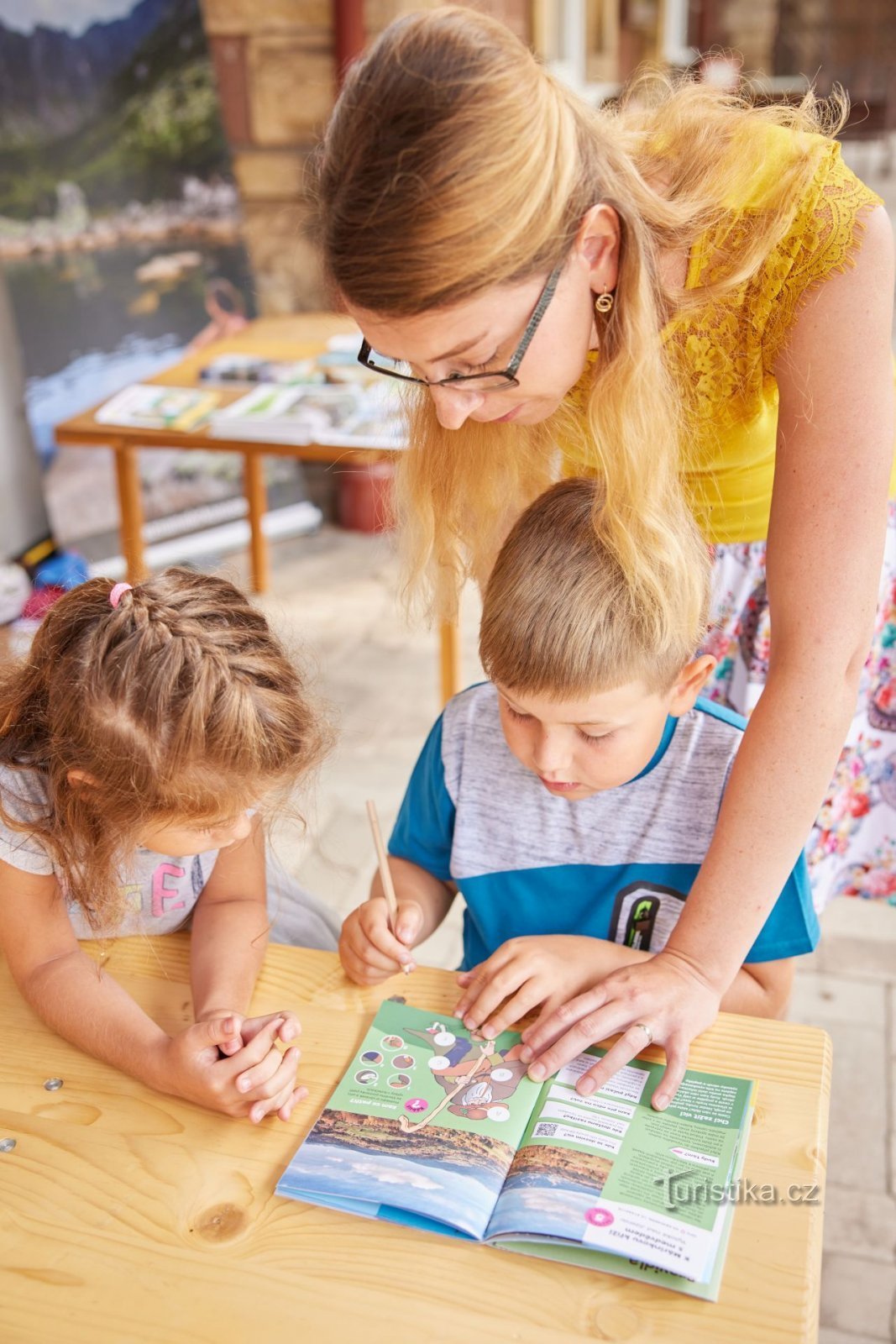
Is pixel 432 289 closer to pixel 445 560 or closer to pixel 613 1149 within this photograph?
pixel 445 560

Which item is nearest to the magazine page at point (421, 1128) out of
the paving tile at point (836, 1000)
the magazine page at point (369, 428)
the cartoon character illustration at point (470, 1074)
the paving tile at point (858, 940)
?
the cartoon character illustration at point (470, 1074)

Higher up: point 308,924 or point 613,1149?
point 613,1149

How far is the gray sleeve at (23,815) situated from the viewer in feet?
3.88

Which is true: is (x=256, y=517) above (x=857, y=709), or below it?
below

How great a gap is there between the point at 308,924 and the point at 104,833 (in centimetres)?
52

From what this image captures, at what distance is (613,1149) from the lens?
0.93 metres

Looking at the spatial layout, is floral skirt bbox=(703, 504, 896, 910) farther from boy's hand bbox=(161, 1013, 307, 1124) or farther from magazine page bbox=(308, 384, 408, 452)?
magazine page bbox=(308, 384, 408, 452)

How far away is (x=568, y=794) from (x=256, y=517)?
8.40 ft

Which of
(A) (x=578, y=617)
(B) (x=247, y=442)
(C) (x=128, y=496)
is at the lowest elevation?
(C) (x=128, y=496)

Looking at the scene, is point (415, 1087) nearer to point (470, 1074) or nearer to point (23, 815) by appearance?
point (470, 1074)

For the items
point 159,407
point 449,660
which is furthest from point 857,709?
point 159,407

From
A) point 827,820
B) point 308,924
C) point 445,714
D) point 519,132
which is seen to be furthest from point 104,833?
point 827,820

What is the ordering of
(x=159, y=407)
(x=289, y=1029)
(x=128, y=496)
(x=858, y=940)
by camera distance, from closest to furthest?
(x=289, y=1029), (x=858, y=940), (x=159, y=407), (x=128, y=496)

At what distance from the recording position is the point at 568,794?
4.17 ft
